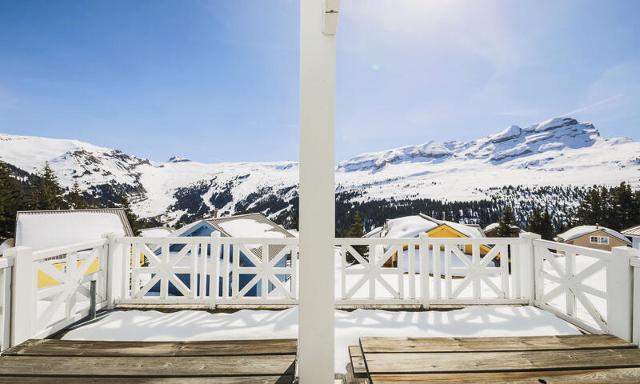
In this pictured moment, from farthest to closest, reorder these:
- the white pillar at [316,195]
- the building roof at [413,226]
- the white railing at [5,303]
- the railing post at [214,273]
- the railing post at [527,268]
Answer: the building roof at [413,226], the railing post at [527,268], the railing post at [214,273], the white railing at [5,303], the white pillar at [316,195]

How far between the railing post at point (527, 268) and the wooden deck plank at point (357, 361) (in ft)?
8.23

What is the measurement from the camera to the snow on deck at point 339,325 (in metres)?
2.46

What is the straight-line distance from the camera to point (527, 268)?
11.0 ft

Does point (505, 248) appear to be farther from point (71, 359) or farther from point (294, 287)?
point (71, 359)

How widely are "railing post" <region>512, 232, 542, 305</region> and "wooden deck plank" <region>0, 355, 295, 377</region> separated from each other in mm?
3065

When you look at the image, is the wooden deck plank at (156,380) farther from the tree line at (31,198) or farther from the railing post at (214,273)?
the tree line at (31,198)

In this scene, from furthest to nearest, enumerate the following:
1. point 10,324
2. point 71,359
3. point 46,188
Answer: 1. point 46,188
2. point 10,324
3. point 71,359

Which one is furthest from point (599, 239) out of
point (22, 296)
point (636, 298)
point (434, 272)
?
point (22, 296)

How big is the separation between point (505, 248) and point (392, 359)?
2.43 metres

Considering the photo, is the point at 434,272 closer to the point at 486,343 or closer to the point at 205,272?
the point at 486,343

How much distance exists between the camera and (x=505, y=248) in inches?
136

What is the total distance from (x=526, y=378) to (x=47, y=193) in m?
37.1

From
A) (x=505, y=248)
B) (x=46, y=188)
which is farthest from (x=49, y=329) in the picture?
(x=46, y=188)

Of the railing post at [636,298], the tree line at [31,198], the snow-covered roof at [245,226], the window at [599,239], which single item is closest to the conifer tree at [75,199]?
the tree line at [31,198]
